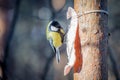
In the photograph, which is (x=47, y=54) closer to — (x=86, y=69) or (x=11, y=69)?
(x=11, y=69)

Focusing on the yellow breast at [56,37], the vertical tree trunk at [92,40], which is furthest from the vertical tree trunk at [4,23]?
the vertical tree trunk at [92,40]

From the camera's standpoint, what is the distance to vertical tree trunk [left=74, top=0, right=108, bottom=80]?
3.51 ft

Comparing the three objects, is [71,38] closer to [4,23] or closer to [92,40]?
[92,40]

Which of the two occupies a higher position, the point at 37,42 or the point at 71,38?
the point at 71,38

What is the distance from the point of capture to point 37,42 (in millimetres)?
2645

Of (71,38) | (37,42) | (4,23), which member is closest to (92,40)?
(71,38)

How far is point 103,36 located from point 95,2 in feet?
0.44

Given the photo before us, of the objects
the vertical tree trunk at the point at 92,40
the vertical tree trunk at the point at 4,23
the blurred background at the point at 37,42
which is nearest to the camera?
the vertical tree trunk at the point at 92,40

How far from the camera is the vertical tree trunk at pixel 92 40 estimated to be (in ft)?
3.51

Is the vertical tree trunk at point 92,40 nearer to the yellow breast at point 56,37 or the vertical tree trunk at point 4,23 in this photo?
the yellow breast at point 56,37

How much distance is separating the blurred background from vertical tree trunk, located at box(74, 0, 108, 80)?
1.49m

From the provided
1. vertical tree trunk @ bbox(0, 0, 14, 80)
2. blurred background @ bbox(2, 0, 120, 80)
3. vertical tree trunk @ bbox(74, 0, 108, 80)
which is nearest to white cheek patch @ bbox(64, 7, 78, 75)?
vertical tree trunk @ bbox(74, 0, 108, 80)

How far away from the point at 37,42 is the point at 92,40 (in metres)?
1.61

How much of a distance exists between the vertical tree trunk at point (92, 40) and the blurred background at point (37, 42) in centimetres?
149
